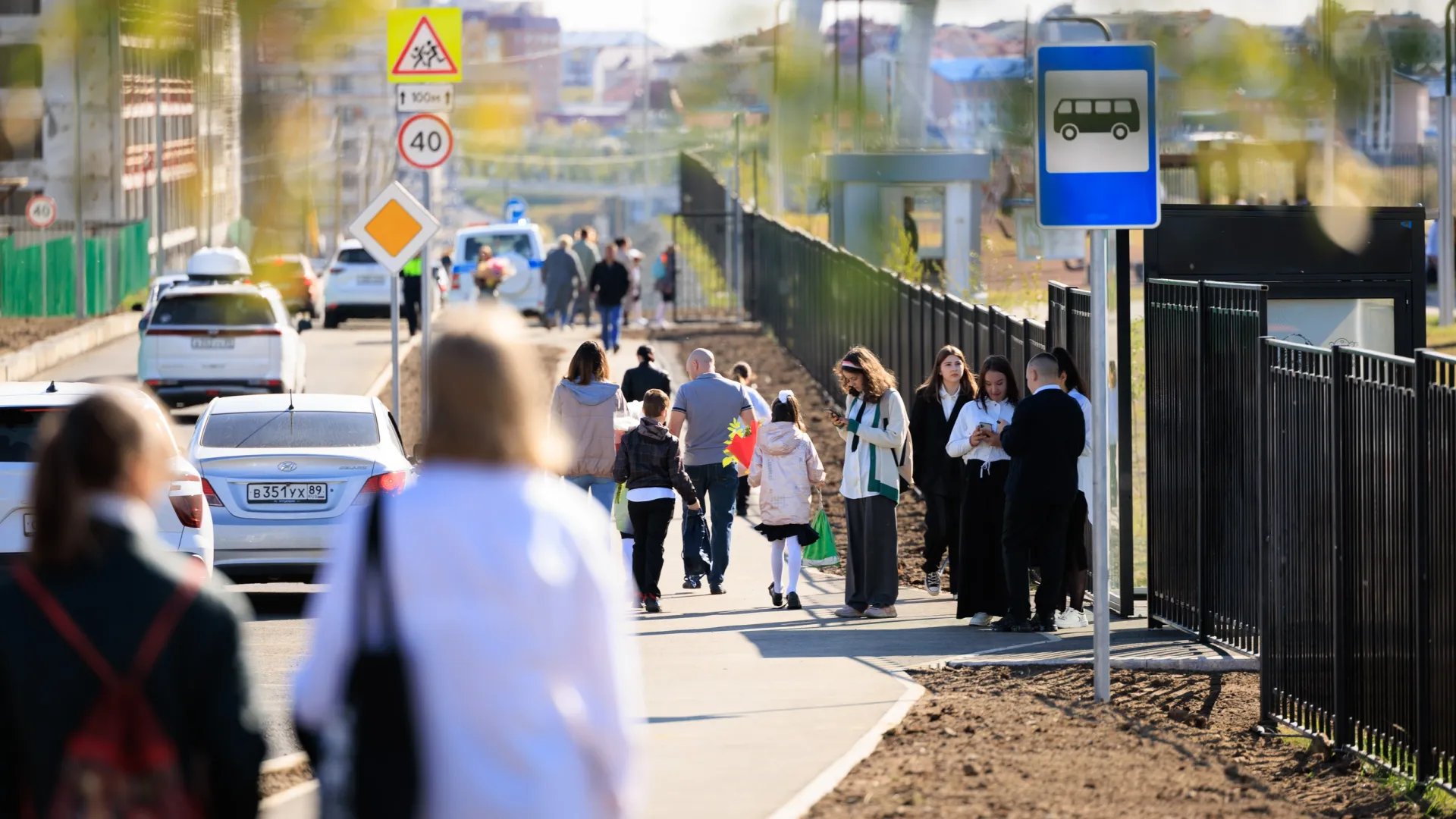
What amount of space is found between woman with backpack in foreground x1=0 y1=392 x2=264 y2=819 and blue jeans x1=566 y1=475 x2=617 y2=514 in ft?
31.7

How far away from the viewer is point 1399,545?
7477 mm

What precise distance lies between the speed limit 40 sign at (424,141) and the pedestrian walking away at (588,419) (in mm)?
5113

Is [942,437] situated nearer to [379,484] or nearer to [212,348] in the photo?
[379,484]

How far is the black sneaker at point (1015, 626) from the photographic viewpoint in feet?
38.2

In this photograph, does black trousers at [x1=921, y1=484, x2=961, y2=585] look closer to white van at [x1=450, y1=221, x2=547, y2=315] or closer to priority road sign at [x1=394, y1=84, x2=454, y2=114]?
priority road sign at [x1=394, y1=84, x2=454, y2=114]

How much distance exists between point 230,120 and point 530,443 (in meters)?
8.53

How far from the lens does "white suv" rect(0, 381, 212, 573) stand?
10789mm

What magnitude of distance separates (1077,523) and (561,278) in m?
24.3

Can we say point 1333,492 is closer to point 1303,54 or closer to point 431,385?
point 431,385

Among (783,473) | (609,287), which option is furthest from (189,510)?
(609,287)

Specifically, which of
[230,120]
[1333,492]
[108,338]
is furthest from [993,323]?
[108,338]

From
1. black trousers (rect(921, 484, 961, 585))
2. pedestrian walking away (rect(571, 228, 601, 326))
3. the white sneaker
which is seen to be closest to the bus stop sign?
the white sneaker

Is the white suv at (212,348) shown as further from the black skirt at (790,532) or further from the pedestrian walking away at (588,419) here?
the black skirt at (790,532)

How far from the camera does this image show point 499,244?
40594 mm
